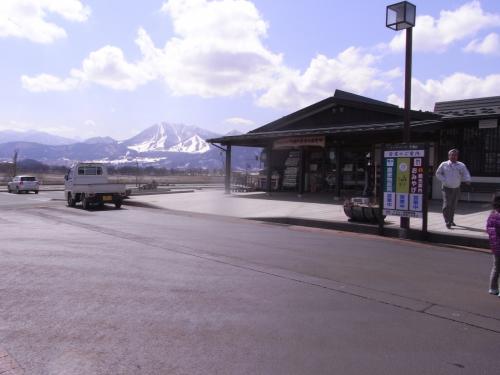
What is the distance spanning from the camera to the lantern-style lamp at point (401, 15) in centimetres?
1064

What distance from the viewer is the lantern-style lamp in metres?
10.6

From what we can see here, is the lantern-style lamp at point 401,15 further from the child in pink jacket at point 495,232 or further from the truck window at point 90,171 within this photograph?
the truck window at point 90,171

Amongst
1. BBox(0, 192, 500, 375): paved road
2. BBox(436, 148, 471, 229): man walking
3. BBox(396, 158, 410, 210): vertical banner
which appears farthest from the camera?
BBox(436, 148, 471, 229): man walking

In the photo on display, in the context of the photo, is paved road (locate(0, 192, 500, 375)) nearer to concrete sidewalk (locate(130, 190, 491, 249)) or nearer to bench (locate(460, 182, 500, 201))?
concrete sidewalk (locate(130, 190, 491, 249))

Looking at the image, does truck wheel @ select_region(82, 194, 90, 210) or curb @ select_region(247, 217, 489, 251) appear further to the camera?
truck wheel @ select_region(82, 194, 90, 210)

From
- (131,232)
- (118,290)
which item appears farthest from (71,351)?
(131,232)

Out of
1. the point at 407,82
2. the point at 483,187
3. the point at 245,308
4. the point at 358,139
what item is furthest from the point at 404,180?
the point at 358,139

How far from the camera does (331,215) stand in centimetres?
1405

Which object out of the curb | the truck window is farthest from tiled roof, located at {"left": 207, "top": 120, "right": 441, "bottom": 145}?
the truck window

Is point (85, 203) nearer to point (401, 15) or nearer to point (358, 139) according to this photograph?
point (358, 139)

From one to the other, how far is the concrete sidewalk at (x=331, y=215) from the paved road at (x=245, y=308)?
87cm

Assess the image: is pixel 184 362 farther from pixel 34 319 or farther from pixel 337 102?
pixel 337 102

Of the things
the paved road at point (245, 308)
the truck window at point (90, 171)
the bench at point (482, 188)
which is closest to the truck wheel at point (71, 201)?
the truck window at point (90, 171)

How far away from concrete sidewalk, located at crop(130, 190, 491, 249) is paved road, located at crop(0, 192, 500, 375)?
0.87m
